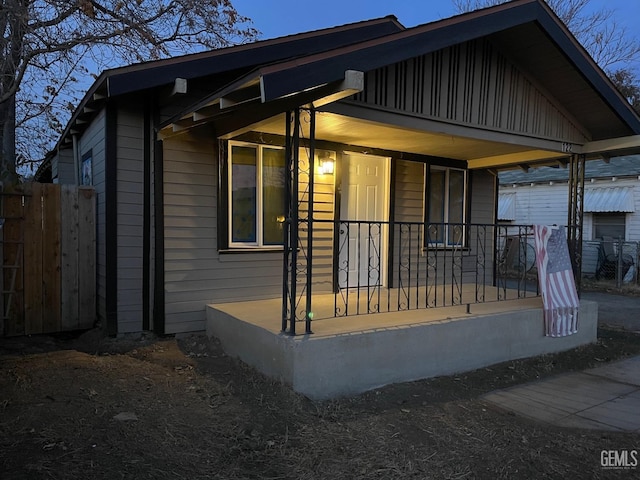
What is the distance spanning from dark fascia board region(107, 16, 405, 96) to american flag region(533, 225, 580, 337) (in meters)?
3.51

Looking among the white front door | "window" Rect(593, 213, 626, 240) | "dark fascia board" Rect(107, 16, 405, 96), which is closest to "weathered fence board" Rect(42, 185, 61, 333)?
"dark fascia board" Rect(107, 16, 405, 96)

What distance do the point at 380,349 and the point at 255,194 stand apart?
2.65 m

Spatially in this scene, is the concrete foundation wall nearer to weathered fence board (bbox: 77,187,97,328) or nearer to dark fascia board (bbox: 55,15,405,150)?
weathered fence board (bbox: 77,187,97,328)

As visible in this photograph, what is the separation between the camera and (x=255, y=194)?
19.7ft

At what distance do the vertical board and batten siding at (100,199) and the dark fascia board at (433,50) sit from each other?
2.89 m

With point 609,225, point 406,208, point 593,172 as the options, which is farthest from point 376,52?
point 593,172

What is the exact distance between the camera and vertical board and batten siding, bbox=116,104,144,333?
17.5 ft

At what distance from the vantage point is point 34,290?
5.63m

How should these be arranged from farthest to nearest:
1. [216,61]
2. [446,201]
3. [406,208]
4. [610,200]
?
[610,200]
[446,201]
[406,208]
[216,61]

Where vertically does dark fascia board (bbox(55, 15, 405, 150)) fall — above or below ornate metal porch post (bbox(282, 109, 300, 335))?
above

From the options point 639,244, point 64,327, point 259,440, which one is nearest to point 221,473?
point 259,440

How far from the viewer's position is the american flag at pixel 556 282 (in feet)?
19.5

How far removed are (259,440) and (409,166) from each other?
5346mm

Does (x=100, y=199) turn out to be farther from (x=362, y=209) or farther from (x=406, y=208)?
(x=406, y=208)
